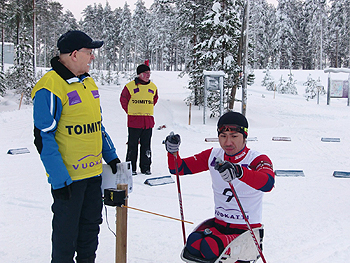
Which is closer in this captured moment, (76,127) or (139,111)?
(76,127)

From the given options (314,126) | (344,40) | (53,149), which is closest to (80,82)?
(53,149)

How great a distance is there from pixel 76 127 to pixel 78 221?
0.74 m

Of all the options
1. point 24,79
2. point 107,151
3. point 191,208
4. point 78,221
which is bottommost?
point 191,208

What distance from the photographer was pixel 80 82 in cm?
262

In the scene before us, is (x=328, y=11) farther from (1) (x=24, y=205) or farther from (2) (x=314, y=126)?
(1) (x=24, y=205)

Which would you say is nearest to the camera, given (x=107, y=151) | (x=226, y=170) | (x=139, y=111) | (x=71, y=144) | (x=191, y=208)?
(x=226, y=170)

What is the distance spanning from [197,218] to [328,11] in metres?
57.4

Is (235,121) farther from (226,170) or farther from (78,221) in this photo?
(78,221)

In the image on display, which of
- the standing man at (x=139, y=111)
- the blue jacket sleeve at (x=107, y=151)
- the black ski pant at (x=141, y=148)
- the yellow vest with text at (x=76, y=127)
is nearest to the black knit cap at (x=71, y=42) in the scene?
the yellow vest with text at (x=76, y=127)

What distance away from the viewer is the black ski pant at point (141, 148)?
6551 millimetres

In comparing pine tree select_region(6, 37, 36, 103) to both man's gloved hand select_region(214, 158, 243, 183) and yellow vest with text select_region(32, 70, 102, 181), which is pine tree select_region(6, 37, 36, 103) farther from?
man's gloved hand select_region(214, 158, 243, 183)

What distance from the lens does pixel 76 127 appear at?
101 inches

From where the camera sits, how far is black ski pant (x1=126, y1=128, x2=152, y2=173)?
6551 millimetres

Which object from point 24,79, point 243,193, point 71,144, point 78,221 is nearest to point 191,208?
point 243,193
